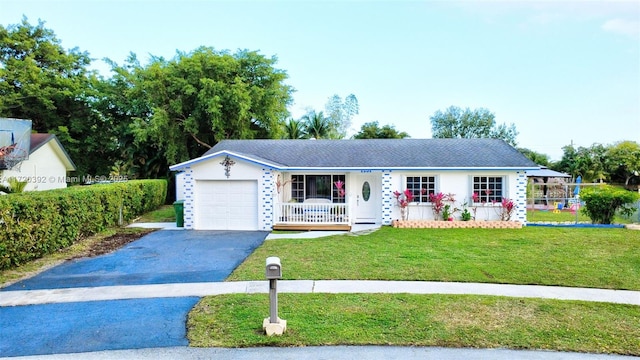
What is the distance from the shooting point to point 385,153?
55.5 feet

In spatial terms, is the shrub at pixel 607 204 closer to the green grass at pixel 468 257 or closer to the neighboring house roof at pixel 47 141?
the green grass at pixel 468 257

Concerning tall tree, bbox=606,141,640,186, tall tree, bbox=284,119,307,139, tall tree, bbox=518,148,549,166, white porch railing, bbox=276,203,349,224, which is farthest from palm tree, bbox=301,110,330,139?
tall tree, bbox=606,141,640,186

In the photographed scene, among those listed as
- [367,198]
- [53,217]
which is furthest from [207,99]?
[53,217]

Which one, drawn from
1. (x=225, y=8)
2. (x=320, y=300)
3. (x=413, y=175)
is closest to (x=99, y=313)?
(x=320, y=300)

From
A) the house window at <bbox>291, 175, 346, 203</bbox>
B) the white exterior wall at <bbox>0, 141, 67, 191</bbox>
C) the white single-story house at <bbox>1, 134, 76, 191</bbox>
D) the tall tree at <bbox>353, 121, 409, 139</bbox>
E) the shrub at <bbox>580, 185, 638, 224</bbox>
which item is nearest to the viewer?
the shrub at <bbox>580, 185, 638, 224</bbox>

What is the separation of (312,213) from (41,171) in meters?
17.5

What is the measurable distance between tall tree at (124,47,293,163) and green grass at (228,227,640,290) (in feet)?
55.2

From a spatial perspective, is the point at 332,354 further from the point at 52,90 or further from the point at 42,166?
the point at 52,90

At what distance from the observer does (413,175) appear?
50.6ft

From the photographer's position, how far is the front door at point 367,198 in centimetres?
1605

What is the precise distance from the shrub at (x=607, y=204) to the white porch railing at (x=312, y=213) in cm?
1062

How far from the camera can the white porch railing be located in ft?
48.4

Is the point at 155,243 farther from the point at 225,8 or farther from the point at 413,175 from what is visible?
the point at 225,8

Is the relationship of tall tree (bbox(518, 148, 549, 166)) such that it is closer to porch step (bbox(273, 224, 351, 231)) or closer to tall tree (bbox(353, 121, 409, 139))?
tall tree (bbox(353, 121, 409, 139))
